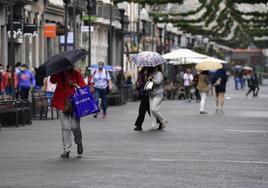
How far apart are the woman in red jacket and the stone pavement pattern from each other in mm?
301

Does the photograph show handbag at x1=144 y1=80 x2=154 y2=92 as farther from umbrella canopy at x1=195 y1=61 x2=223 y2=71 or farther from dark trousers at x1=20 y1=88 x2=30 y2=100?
dark trousers at x1=20 y1=88 x2=30 y2=100

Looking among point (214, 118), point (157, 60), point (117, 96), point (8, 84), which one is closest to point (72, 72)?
point (157, 60)

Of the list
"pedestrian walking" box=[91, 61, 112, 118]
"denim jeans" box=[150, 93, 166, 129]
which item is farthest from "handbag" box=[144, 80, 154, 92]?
"pedestrian walking" box=[91, 61, 112, 118]

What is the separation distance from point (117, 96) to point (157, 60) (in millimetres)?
20029

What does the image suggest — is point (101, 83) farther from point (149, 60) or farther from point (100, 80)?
point (149, 60)

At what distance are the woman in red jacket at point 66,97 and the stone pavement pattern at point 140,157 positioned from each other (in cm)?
30

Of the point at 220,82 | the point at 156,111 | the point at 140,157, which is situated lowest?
the point at 220,82

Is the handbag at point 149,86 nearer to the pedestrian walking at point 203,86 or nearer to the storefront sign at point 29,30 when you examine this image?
the pedestrian walking at point 203,86

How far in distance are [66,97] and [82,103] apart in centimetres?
29

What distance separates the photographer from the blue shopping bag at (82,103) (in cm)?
1875

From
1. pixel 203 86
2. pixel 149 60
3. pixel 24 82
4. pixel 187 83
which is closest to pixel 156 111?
pixel 149 60

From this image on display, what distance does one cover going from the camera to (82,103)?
18.8 metres

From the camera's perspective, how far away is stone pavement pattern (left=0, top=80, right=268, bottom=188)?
15.0 meters

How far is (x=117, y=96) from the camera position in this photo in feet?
154
